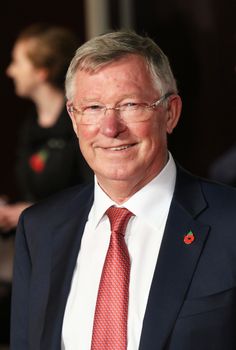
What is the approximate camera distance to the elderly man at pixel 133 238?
2131 mm

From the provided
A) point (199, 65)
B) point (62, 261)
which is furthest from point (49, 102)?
point (62, 261)

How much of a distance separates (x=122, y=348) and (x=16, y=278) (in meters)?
0.46

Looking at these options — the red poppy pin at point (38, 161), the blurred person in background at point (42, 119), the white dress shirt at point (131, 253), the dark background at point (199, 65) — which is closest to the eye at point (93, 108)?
the white dress shirt at point (131, 253)

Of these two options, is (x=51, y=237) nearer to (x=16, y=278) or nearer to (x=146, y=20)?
(x=16, y=278)

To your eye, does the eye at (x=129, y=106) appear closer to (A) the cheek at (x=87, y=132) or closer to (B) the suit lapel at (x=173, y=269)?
(A) the cheek at (x=87, y=132)

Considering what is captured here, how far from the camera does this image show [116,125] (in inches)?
87.0

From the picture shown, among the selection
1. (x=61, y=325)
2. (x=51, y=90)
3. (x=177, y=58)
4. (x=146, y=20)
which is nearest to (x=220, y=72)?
(x=177, y=58)

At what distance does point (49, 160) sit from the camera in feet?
12.9

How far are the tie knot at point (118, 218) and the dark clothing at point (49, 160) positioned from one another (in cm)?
122

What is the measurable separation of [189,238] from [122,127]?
333 mm

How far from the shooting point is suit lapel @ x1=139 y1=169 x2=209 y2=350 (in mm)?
2123

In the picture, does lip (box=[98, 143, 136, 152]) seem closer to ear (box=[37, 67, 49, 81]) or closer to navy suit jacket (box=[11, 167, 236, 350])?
navy suit jacket (box=[11, 167, 236, 350])

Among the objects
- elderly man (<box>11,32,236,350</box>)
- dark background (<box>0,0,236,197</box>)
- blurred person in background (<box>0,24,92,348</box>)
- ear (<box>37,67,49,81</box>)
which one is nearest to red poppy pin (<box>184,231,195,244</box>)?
elderly man (<box>11,32,236,350</box>)

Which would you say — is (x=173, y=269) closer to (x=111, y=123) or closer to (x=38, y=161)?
(x=111, y=123)
